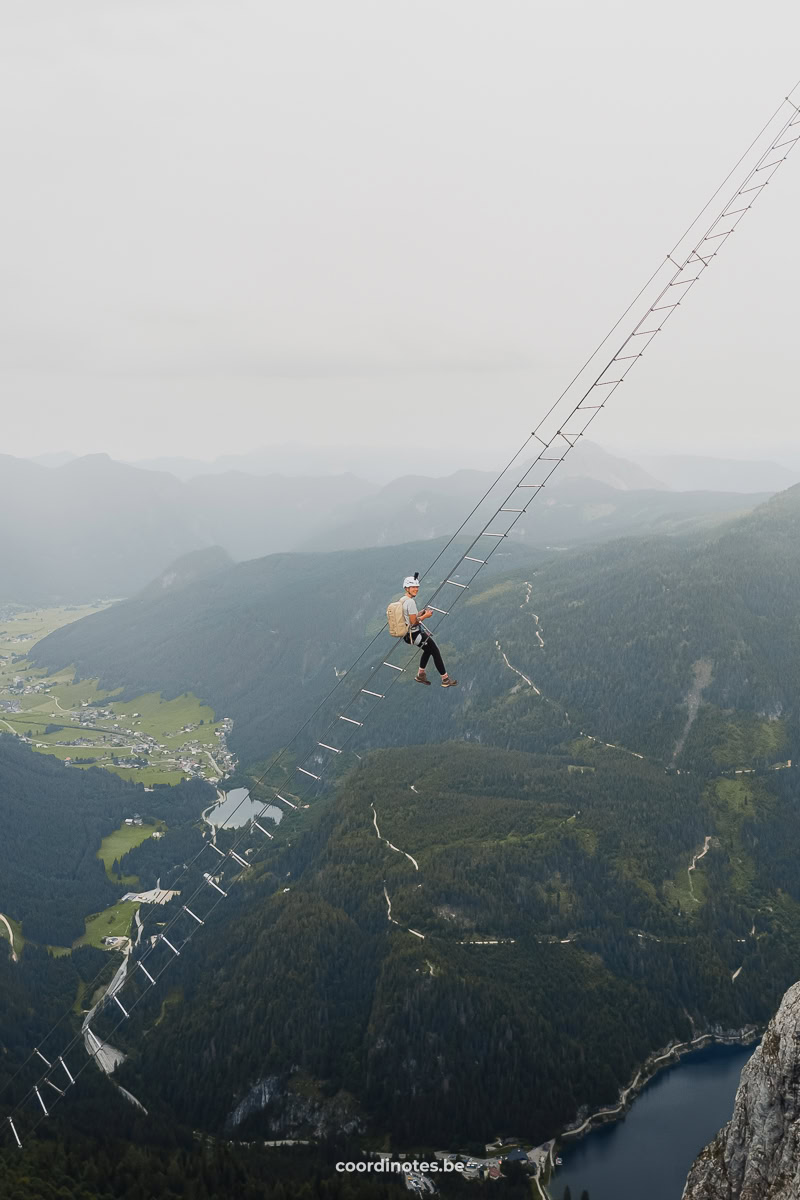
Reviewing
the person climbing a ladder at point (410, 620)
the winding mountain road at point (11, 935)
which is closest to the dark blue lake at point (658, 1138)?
the person climbing a ladder at point (410, 620)

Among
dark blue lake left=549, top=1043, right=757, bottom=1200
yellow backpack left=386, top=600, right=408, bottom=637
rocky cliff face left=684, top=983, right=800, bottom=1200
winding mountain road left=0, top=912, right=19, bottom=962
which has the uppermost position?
yellow backpack left=386, top=600, right=408, bottom=637

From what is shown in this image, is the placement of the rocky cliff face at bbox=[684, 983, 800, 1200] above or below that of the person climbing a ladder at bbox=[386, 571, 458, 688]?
below

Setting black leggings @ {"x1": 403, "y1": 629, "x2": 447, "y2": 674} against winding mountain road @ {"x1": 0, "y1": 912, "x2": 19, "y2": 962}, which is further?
winding mountain road @ {"x1": 0, "y1": 912, "x2": 19, "y2": 962}

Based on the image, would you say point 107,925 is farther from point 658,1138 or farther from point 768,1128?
point 768,1128

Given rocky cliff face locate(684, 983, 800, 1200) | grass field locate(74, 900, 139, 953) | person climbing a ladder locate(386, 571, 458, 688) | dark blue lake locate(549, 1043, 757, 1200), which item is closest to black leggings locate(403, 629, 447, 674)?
person climbing a ladder locate(386, 571, 458, 688)

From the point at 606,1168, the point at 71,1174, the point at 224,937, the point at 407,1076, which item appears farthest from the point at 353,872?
the point at 71,1174

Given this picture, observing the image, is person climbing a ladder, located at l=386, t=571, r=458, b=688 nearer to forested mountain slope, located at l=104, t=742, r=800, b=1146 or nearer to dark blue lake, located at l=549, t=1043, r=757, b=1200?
dark blue lake, located at l=549, t=1043, r=757, b=1200
